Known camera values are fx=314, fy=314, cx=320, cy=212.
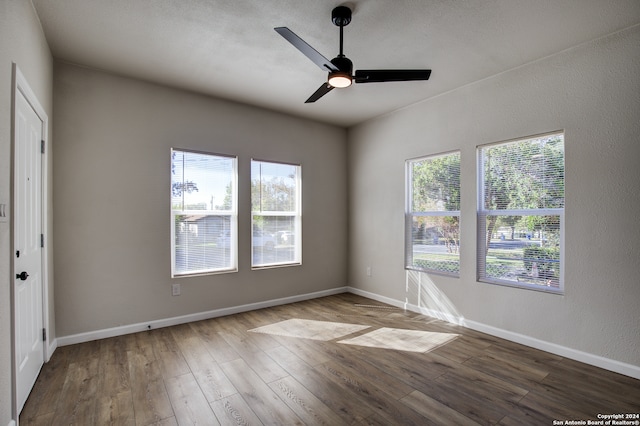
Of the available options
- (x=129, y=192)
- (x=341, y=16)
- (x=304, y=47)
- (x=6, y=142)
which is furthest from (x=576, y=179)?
(x=129, y=192)

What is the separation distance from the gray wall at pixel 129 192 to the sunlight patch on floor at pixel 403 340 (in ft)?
5.57

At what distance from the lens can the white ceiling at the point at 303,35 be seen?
7.66ft

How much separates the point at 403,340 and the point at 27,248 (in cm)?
337

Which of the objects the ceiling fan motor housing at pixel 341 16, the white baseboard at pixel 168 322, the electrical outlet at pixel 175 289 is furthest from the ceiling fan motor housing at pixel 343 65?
the white baseboard at pixel 168 322

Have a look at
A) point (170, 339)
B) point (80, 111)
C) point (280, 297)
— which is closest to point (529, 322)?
point (280, 297)

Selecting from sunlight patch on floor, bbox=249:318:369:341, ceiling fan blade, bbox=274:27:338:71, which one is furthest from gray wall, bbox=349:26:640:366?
ceiling fan blade, bbox=274:27:338:71

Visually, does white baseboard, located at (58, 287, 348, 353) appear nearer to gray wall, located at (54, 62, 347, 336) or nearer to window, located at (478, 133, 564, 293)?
gray wall, located at (54, 62, 347, 336)

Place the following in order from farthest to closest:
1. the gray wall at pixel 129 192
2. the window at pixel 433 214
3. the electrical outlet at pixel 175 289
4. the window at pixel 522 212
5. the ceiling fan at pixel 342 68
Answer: the window at pixel 433 214, the electrical outlet at pixel 175 289, the gray wall at pixel 129 192, the window at pixel 522 212, the ceiling fan at pixel 342 68

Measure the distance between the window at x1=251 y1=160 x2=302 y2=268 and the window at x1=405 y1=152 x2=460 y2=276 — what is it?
5.52ft

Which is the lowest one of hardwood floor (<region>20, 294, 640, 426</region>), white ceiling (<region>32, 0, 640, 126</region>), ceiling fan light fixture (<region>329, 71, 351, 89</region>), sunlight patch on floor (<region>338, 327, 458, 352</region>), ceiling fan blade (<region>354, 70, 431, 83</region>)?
sunlight patch on floor (<region>338, 327, 458, 352</region>)

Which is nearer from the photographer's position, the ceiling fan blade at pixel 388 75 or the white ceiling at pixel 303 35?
the white ceiling at pixel 303 35

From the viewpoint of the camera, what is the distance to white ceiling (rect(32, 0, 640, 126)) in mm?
2334

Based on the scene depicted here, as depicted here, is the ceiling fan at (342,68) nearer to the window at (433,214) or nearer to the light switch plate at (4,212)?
the window at (433,214)

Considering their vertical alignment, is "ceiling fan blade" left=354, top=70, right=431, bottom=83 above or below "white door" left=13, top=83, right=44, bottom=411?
above
